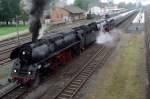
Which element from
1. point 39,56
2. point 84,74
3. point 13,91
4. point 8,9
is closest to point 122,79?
point 84,74

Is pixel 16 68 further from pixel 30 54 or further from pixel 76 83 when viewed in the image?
pixel 76 83

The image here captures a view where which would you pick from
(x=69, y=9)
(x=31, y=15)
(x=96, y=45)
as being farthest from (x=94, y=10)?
(x=31, y=15)

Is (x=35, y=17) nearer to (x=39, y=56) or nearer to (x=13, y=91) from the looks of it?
(x=39, y=56)

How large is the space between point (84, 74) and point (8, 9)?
39.3 metres

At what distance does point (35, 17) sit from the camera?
17.7 meters

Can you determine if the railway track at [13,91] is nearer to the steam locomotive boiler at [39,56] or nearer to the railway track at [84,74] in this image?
the steam locomotive boiler at [39,56]

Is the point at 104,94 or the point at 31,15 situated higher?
the point at 31,15

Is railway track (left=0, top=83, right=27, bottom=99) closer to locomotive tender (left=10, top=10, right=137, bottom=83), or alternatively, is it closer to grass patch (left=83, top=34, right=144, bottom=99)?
locomotive tender (left=10, top=10, right=137, bottom=83)

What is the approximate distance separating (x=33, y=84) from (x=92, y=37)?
14762mm

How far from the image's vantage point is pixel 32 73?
1600 centimetres

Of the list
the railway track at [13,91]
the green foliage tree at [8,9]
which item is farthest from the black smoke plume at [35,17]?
the green foliage tree at [8,9]

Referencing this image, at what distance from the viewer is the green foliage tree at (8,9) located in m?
53.9

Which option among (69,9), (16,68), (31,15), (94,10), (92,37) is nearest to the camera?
(16,68)

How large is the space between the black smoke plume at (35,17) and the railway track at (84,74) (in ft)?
13.8
